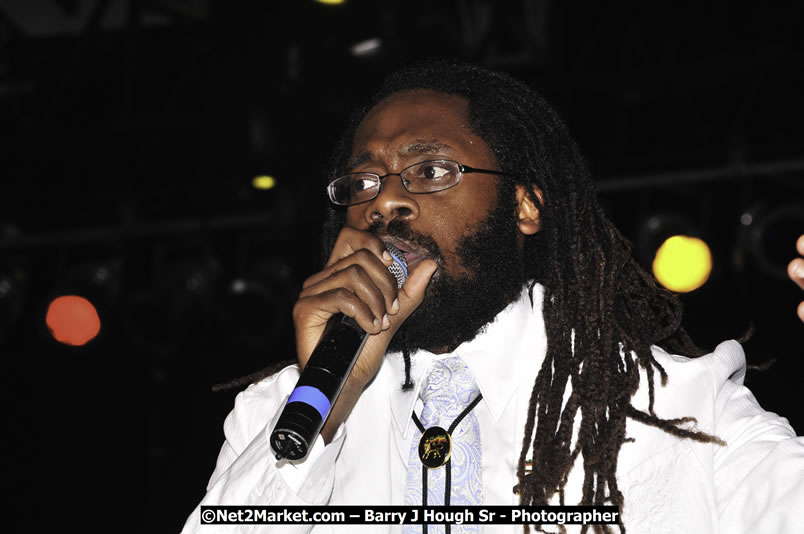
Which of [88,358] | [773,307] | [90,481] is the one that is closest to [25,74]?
[88,358]

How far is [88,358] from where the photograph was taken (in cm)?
530

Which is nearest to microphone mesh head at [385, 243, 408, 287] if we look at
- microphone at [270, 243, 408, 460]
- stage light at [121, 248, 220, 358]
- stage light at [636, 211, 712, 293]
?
microphone at [270, 243, 408, 460]

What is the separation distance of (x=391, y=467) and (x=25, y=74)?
13.2 ft

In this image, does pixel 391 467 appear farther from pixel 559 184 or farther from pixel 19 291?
pixel 19 291

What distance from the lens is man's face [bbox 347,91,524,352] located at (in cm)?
162

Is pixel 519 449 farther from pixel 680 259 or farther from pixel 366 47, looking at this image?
pixel 680 259

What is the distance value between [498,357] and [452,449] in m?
0.22

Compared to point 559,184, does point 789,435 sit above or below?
below

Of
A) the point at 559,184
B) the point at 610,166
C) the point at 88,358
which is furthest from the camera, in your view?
the point at 88,358

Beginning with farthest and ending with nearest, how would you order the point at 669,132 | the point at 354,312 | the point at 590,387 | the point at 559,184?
the point at 669,132
the point at 559,184
the point at 590,387
the point at 354,312

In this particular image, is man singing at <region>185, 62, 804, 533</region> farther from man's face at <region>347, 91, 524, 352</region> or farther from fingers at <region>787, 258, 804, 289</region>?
fingers at <region>787, 258, 804, 289</region>

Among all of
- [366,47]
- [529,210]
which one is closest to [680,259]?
[366,47]

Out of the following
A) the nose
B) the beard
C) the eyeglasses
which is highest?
the eyeglasses

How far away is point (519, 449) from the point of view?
1.43 metres
